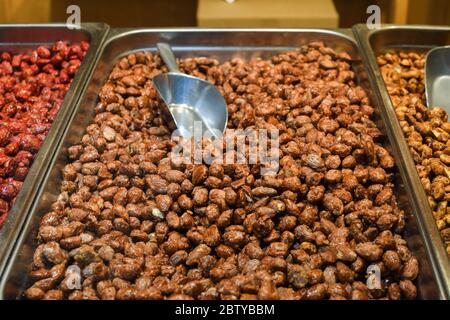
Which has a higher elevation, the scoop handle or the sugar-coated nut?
the scoop handle

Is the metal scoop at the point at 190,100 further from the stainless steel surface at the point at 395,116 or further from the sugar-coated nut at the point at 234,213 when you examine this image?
the stainless steel surface at the point at 395,116

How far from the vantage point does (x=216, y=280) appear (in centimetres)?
133

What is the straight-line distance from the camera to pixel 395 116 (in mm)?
1757

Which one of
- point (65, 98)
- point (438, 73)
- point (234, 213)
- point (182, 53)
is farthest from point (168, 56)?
point (438, 73)

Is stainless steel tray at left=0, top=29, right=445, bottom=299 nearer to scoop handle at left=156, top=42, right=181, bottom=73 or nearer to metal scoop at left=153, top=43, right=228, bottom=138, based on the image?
scoop handle at left=156, top=42, right=181, bottom=73

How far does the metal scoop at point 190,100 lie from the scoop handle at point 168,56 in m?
0.03

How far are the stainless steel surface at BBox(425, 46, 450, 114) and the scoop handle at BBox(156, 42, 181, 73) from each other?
1.03 metres

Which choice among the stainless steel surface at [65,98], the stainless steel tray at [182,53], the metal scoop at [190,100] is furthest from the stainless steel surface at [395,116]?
the stainless steel surface at [65,98]

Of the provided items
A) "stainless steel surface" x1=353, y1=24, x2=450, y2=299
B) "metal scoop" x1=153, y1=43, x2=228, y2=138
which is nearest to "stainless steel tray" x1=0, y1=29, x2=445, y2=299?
"stainless steel surface" x1=353, y1=24, x2=450, y2=299

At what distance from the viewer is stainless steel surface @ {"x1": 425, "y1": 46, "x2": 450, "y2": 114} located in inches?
81.2

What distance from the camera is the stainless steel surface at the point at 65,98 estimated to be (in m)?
1.42
